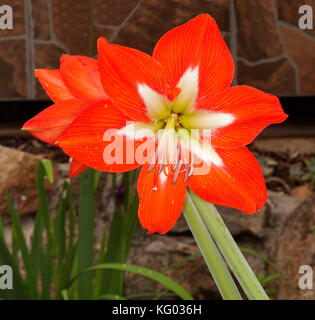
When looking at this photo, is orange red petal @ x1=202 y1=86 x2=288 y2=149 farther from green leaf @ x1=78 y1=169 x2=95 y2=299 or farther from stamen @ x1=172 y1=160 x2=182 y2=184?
green leaf @ x1=78 y1=169 x2=95 y2=299

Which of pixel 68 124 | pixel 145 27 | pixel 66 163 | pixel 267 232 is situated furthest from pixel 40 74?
pixel 145 27

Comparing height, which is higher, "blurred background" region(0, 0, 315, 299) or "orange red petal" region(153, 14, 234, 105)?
"blurred background" region(0, 0, 315, 299)

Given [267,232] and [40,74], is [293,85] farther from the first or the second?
[40,74]

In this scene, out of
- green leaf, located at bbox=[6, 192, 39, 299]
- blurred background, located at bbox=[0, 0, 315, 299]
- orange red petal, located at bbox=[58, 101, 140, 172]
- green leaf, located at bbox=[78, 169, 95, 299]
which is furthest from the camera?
blurred background, located at bbox=[0, 0, 315, 299]

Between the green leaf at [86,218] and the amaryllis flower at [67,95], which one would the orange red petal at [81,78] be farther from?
the green leaf at [86,218]

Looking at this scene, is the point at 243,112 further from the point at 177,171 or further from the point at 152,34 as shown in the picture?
the point at 152,34

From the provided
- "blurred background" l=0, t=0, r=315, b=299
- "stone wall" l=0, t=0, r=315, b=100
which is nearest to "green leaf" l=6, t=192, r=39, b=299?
"blurred background" l=0, t=0, r=315, b=299
